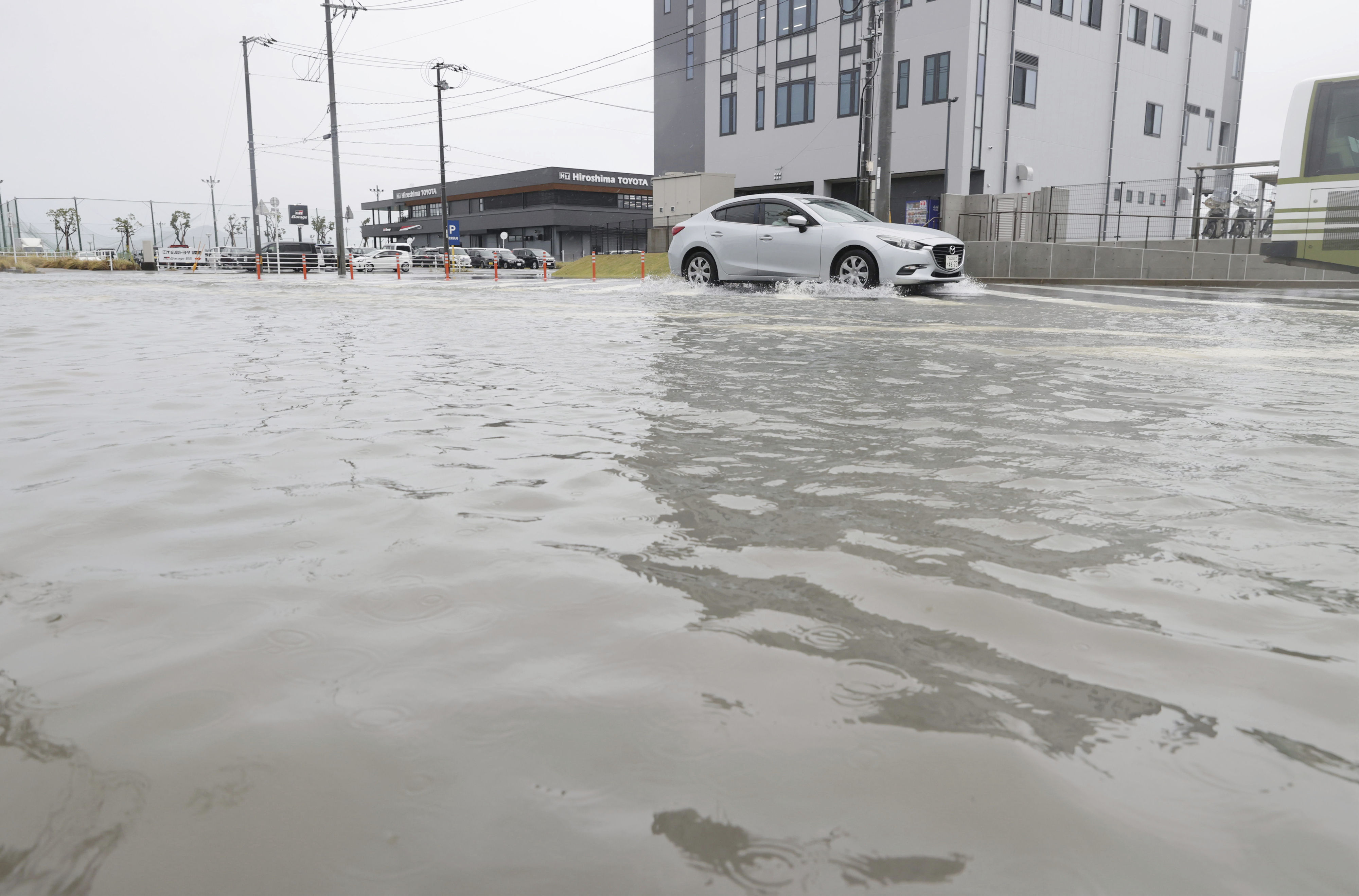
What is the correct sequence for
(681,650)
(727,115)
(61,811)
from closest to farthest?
(61,811) < (681,650) < (727,115)

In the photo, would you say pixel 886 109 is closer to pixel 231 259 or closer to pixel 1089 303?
pixel 1089 303

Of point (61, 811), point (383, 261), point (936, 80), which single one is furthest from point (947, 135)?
point (61, 811)

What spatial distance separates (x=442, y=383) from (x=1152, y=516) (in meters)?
3.97

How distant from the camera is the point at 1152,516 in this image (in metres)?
2.76

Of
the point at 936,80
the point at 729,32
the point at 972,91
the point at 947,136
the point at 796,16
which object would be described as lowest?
the point at 947,136

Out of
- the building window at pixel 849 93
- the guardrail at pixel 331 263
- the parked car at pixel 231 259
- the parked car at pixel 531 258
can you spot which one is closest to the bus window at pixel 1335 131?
the building window at pixel 849 93

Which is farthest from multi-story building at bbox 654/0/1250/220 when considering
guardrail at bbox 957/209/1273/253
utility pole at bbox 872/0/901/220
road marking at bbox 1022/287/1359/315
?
road marking at bbox 1022/287/1359/315

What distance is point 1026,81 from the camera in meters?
32.7

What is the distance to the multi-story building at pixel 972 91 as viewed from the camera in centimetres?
3170

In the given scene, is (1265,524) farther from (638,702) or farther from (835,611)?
(638,702)

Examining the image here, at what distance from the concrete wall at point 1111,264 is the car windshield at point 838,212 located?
546cm

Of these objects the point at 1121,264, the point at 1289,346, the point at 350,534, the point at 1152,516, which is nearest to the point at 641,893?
the point at 350,534

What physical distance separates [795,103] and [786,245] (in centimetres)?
2496

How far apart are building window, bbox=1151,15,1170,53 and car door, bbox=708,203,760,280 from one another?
30.3 m
